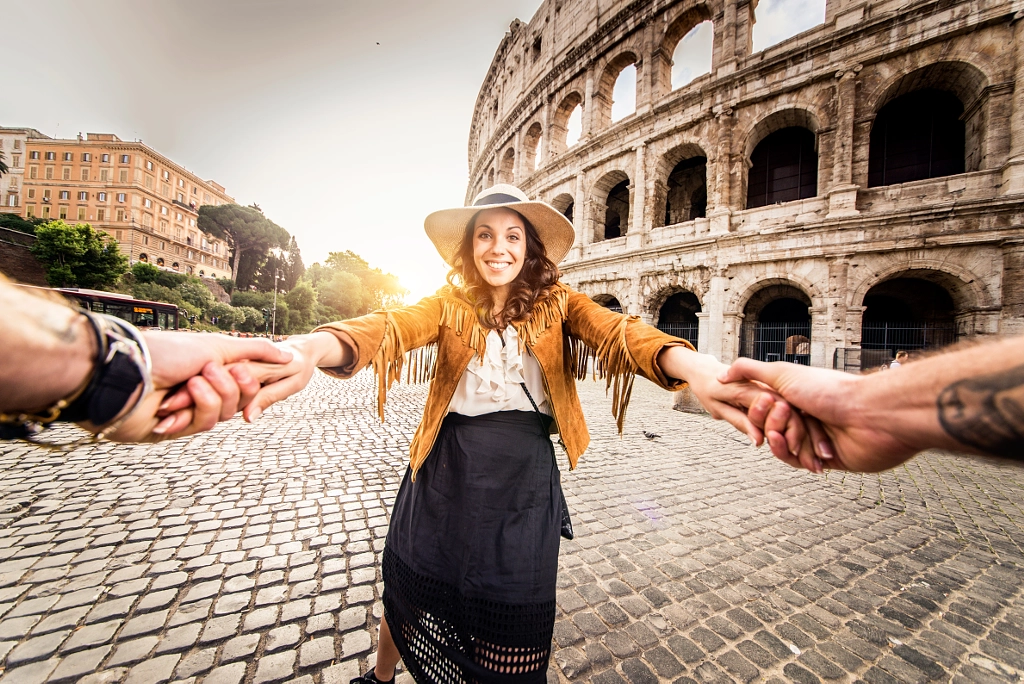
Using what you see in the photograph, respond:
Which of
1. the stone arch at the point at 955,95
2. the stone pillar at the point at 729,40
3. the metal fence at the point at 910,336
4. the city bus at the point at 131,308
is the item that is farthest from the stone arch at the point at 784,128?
the city bus at the point at 131,308

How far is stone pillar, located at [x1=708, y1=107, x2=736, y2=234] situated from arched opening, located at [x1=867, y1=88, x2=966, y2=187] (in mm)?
4080

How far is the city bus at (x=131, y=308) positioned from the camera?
1634 cm

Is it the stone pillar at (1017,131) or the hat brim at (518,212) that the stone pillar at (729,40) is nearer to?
the stone pillar at (1017,131)

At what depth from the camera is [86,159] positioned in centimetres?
5044

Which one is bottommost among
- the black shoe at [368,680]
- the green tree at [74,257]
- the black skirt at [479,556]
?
the black shoe at [368,680]

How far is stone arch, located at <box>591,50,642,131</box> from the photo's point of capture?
1542cm

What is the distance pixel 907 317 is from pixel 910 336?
69cm

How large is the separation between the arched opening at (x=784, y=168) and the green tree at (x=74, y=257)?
140ft

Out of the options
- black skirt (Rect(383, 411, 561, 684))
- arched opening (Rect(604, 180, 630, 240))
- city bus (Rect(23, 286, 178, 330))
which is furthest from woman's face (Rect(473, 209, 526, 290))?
city bus (Rect(23, 286, 178, 330))

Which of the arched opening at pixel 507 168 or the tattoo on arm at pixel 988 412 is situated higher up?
the arched opening at pixel 507 168

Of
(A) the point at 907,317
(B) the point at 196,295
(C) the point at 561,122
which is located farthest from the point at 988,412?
(B) the point at 196,295

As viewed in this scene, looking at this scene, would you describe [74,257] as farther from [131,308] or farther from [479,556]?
[479,556]

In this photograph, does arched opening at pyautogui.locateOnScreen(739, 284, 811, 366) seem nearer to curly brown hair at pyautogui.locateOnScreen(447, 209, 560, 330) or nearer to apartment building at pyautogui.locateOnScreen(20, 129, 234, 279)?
curly brown hair at pyautogui.locateOnScreen(447, 209, 560, 330)

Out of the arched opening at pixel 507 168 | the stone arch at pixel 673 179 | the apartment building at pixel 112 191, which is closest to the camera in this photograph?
the stone arch at pixel 673 179
